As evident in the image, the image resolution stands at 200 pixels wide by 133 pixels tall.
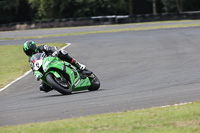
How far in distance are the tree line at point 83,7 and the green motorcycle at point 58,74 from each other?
1423 inches

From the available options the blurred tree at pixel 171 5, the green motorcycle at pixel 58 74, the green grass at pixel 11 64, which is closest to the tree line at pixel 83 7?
the blurred tree at pixel 171 5

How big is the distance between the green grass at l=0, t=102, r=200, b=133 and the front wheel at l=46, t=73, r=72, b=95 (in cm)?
250

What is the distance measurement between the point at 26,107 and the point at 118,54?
391 inches

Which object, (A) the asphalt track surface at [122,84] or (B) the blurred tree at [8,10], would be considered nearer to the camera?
(A) the asphalt track surface at [122,84]

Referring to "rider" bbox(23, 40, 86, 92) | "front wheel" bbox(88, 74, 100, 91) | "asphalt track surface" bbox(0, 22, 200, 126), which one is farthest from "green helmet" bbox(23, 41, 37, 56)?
"front wheel" bbox(88, 74, 100, 91)

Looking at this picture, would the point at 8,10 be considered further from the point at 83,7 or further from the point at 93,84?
the point at 93,84

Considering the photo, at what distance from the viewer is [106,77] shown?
492 inches

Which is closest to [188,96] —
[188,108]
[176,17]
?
[188,108]

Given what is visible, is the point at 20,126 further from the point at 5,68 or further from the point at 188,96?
the point at 5,68

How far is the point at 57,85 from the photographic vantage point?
29.4ft

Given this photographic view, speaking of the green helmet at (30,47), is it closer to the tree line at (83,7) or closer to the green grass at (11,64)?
the green grass at (11,64)

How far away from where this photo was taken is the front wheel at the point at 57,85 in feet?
29.1

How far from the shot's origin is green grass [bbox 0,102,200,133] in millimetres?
5367

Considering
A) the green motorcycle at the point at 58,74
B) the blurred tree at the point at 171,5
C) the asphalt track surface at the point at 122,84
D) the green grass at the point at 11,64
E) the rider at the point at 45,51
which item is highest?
the rider at the point at 45,51
